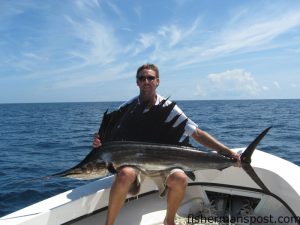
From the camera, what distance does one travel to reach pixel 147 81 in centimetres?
291

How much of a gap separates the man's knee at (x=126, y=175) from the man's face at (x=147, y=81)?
75 cm

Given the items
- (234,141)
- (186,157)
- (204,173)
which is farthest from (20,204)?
(234,141)

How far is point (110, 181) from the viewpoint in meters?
2.87

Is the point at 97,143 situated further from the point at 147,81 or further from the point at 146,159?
the point at 147,81

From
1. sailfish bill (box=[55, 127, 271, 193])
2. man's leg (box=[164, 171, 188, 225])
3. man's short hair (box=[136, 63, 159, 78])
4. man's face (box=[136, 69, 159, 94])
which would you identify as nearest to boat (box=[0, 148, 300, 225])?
sailfish bill (box=[55, 127, 271, 193])

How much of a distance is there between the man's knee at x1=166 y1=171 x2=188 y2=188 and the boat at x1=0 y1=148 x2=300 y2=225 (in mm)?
509

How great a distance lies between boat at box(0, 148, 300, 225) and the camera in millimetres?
2498

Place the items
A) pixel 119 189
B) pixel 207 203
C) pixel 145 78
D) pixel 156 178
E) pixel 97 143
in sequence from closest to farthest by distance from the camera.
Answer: pixel 119 189
pixel 156 178
pixel 97 143
pixel 145 78
pixel 207 203

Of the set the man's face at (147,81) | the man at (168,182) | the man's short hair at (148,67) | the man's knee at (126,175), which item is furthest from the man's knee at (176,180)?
the man's short hair at (148,67)

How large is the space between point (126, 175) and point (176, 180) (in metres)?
0.34

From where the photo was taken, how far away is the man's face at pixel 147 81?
9.55 ft

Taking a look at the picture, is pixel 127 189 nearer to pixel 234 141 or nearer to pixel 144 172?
pixel 144 172

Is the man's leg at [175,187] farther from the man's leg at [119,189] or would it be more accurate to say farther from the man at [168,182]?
the man's leg at [119,189]

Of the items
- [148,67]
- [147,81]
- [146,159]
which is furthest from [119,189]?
[148,67]
